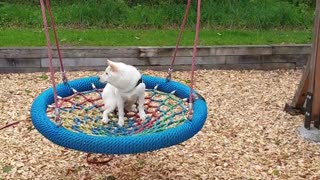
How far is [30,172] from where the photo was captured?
10.1 feet

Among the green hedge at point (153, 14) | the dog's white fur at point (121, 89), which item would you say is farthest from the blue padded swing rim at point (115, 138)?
the green hedge at point (153, 14)

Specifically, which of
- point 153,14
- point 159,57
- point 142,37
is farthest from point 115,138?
point 153,14

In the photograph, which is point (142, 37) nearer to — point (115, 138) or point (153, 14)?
point (153, 14)

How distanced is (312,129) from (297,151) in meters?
0.36

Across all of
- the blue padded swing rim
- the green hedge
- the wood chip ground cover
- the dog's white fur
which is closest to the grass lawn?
the green hedge

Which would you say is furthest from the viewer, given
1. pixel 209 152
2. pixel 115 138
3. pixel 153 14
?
pixel 153 14

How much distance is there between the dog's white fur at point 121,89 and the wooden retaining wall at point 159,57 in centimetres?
199

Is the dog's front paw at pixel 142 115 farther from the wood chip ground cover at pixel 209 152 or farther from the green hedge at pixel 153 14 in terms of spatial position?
the green hedge at pixel 153 14

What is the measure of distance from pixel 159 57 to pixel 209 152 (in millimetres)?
1951

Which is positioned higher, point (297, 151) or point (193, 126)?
point (193, 126)

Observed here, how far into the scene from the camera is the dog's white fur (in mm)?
2672

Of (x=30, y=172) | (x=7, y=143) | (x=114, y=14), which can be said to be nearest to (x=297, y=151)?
(x=30, y=172)

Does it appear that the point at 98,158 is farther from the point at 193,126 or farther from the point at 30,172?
the point at 193,126

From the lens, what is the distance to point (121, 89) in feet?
9.30
